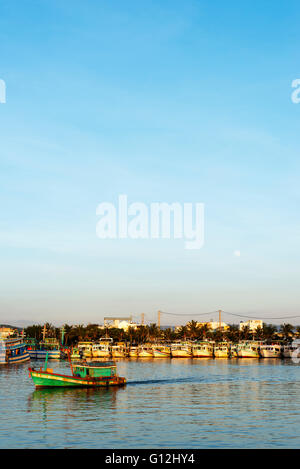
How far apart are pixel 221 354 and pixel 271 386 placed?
362 ft

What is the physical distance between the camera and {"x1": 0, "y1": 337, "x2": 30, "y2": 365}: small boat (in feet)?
506

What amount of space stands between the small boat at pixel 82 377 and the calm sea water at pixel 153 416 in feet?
4.91

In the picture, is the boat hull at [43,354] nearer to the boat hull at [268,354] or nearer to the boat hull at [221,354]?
the boat hull at [221,354]

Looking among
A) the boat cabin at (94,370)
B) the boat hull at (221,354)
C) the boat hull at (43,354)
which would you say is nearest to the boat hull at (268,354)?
the boat hull at (221,354)

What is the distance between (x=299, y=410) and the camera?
198 ft

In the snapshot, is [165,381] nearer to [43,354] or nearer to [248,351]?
[43,354]

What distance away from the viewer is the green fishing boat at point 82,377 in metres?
76.2

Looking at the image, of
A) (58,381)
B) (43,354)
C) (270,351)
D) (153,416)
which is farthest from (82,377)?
(270,351)

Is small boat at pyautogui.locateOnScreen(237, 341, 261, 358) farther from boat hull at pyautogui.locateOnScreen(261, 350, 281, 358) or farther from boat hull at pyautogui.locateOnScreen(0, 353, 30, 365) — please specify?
boat hull at pyautogui.locateOnScreen(0, 353, 30, 365)

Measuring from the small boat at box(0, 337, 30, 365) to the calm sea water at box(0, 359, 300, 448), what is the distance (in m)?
66.3

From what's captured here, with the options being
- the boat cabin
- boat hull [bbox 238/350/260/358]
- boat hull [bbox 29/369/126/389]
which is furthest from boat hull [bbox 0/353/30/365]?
boat hull [bbox 238/350/260/358]

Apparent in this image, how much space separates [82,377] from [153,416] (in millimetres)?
28705
